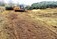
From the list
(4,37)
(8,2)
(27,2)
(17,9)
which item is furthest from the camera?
(8,2)

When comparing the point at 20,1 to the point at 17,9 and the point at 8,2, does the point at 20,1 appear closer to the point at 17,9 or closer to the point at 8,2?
the point at 8,2

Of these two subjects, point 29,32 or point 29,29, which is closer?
point 29,32

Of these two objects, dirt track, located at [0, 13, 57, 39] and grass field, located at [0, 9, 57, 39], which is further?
grass field, located at [0, 9, 57, 39]

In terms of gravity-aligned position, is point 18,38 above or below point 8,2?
above

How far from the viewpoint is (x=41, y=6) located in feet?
123

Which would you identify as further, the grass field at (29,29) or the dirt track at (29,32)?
the grass field at (29,29)

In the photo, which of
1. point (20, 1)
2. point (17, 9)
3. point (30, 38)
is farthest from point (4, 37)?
point (20, 1)

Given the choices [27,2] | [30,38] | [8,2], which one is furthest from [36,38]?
[8,2]

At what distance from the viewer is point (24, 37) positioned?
34.2 ft

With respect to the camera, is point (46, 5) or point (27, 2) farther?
point (27, 2)

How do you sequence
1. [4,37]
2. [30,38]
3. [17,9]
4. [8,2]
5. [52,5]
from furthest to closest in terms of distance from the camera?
1. [8,2]
2. [52,5]
3. [17,9]
4. [4,37]
5. [30,38]

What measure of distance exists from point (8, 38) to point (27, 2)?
42.0 meters

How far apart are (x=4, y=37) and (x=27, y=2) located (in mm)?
41738

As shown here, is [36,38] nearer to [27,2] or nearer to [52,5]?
[52,5]
